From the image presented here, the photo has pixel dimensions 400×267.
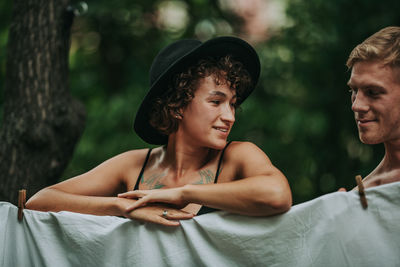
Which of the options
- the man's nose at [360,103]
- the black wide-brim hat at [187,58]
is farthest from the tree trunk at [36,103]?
Answer: the man's nose at [360,103]

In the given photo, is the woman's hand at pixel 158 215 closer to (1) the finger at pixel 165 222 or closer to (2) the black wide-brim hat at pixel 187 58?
(1) the finger at pixel 165 222

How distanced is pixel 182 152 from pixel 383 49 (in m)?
1.15

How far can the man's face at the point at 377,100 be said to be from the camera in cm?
210

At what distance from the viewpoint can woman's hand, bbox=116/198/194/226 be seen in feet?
6.49

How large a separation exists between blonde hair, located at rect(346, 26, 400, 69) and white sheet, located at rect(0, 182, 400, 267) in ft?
2.11

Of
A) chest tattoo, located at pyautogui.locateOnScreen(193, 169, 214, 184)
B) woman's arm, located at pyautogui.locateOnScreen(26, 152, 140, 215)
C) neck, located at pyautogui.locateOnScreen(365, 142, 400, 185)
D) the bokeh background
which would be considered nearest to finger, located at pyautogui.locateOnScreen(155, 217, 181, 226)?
woman's arm, located at pyautogui.locateOnScreen(26, 152, 140, 215)

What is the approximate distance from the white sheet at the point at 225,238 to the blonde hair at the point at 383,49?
64cm

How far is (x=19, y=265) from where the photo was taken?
2.12 metres

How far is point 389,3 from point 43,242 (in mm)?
4818

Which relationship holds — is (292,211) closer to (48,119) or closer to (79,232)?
(79,232)

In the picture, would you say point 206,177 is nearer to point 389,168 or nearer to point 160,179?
point 160,179

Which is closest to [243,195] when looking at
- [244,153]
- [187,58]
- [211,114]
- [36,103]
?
[244,153]

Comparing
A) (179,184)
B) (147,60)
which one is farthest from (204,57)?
(147,60)

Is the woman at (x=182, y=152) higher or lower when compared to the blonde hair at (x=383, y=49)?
A: lower
